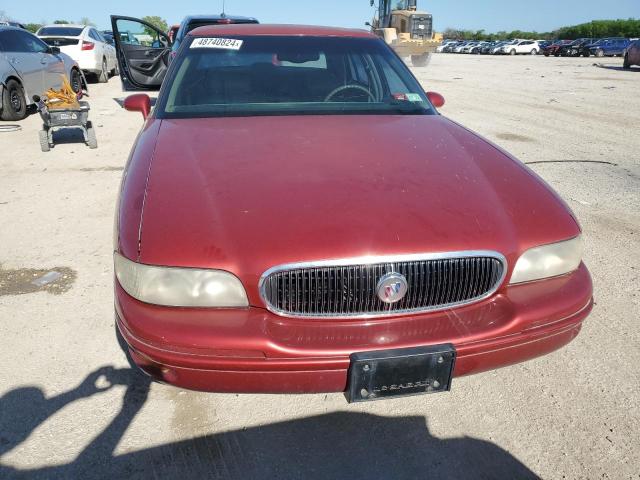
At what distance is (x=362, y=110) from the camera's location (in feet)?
9.98

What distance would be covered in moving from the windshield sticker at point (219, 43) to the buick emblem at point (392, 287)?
7.24 ft

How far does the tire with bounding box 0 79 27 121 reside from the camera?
8195 mm

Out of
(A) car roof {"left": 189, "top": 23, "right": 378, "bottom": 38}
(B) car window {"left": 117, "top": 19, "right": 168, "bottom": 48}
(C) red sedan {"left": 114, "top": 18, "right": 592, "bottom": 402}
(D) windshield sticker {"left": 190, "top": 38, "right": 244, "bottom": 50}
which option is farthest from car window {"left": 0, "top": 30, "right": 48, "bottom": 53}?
(C) red sedan {"left": 114, "top": 18, "right": 592, "bottom": 402}

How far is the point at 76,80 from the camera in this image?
10.9 metres

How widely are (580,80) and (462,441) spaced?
64.1 feet

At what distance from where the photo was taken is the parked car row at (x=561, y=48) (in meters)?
37.7

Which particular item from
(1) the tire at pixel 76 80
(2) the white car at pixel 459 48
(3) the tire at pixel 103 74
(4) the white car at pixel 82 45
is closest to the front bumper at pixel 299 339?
(1) the tire at pixel 76 80

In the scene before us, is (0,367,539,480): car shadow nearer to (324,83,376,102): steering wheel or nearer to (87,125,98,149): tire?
(324,83,376,102): steering wheel

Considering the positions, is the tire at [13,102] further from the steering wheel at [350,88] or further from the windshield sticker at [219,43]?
the steering wheel at [350,88]

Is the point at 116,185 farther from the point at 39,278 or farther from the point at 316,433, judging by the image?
the point at 316,433

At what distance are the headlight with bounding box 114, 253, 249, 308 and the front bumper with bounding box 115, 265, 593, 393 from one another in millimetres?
33

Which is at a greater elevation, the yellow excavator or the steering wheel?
the yellow excavator

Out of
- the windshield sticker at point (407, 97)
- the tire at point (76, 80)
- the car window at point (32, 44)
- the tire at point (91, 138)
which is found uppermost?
the car window at point (32, 44)

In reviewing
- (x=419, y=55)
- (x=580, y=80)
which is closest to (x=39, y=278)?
(x=580, y=80)
